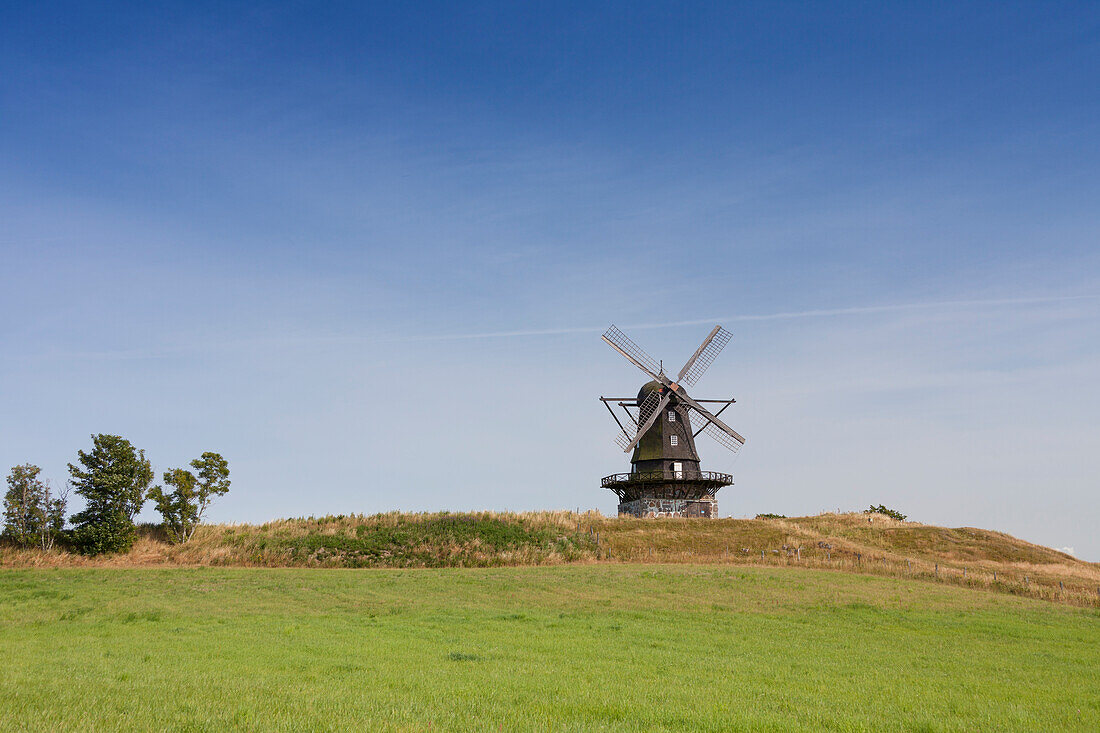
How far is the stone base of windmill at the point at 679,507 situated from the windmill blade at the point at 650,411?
6.03 meters

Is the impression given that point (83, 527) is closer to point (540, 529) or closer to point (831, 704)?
point (540, 529)

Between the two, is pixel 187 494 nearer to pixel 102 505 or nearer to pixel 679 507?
pixel 102 505

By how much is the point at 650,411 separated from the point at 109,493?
48761 mm

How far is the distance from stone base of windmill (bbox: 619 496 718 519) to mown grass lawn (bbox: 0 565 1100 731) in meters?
31.9

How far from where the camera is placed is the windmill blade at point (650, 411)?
77.8 meters

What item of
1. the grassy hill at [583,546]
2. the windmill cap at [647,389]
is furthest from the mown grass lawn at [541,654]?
the windmill cap at [647,389]

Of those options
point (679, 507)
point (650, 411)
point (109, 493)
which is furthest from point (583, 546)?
point (109, 493)

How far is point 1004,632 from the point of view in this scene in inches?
1109

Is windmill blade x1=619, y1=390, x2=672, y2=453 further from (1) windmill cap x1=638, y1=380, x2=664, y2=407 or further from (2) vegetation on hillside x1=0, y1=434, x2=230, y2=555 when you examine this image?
(2) vegetation on hillside x1=0, y1=434, x2=230, y2=555

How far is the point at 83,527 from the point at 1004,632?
58102 millimetres

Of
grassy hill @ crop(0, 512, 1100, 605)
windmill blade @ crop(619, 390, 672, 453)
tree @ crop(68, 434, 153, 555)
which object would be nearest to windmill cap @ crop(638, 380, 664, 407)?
windmill blade @ crop(619, 390, 672, 453)

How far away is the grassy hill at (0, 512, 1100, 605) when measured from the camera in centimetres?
5366

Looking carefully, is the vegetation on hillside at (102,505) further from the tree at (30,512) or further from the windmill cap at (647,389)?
the windmill cap at (647,389)

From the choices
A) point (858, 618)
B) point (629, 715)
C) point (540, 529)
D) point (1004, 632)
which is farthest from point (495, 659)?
point (540, 529)
